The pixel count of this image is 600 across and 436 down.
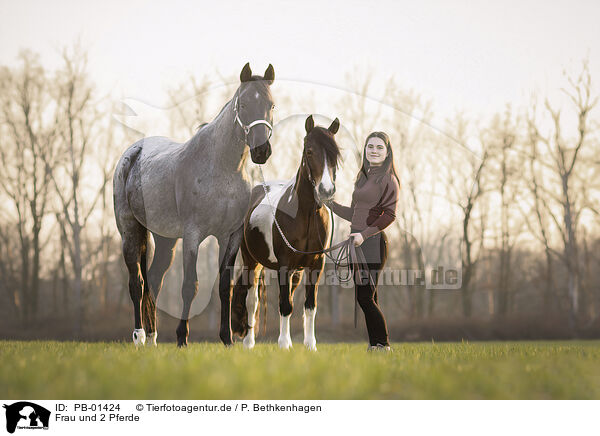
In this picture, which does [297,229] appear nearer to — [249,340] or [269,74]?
[269,74]

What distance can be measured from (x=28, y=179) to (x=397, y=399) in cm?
1830

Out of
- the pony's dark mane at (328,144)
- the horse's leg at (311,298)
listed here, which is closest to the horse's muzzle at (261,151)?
the pony's dark mane at (328,144)

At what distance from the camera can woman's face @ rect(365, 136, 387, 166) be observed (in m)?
5.40

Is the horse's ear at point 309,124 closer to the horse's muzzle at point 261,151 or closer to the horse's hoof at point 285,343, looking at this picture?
the horse's muzzle at point 261,151

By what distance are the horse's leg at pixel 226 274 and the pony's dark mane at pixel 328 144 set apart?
2019 millimetres

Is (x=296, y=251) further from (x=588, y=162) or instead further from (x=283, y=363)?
(x=588, y=162)

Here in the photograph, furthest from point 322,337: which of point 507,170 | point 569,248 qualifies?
point 569,248

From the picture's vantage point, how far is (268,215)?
21.3 feet

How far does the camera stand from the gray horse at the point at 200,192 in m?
5.78

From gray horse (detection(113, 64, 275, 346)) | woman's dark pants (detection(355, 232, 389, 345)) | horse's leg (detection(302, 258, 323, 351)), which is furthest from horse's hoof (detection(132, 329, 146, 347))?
woman's dark pants (detection(355, 232, 389, 345))

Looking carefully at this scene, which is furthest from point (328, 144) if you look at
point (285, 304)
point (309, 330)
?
point (309, 330)

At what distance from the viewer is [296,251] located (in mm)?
5602

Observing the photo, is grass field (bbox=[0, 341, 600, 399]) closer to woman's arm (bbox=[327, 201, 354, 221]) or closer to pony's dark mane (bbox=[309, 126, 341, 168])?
woman's arm (bbox=[327, 201, 354, 221])

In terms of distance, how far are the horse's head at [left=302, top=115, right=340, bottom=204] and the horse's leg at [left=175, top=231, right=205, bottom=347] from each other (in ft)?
6.04
